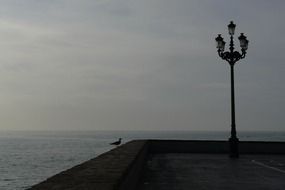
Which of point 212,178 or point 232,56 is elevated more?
point 232,56

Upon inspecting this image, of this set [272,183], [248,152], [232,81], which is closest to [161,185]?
[272,183]

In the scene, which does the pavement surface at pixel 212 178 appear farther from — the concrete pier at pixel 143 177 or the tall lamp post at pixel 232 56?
the tall lamp post at pixel 232 56

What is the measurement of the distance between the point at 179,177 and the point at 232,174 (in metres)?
2.08

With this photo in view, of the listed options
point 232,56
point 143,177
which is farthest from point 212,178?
point 232,56

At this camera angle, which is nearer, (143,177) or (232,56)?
(143,177)

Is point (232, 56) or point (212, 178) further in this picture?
point (232, 56)

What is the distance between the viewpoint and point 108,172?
949 cm

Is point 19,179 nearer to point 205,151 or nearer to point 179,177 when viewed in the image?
point 205,151

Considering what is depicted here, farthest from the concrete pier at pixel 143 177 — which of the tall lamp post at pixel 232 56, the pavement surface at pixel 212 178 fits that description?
the tall lamp post at pixel 232 56

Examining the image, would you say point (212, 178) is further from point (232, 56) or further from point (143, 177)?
point (232, 56)

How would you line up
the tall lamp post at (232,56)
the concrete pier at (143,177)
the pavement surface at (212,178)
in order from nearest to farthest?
1. the concrete pier at (143,177)
2. the pavement surface at (212,178)
3. the tall lamp post at (232,56)

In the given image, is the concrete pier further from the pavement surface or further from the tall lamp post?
the tall lamp post

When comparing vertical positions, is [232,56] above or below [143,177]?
above

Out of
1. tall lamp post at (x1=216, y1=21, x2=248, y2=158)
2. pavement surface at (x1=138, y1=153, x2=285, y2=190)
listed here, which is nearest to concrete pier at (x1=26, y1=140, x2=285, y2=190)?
pavement surface at (x1=138, y1=153, x2=285, y2=190)
